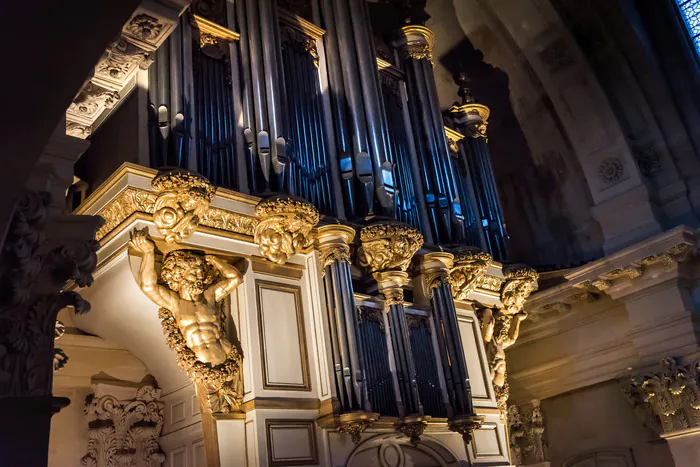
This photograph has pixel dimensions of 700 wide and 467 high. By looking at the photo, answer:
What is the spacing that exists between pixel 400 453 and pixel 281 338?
1.72m

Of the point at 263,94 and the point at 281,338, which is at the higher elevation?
the point at 263,94

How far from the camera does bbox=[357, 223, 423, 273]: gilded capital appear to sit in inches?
281

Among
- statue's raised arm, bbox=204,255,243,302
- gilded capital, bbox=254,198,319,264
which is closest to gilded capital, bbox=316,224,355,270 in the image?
gilded capital, bbox=254,198,319,264

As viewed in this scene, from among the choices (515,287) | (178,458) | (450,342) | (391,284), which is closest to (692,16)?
(515,287)

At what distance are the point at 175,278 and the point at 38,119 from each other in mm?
3462

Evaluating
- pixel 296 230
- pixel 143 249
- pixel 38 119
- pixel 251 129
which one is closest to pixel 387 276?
pixel 296 230

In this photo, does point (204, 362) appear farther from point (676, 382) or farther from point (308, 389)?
point (676, 382)

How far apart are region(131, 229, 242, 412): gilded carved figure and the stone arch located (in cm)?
133

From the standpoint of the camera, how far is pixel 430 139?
9172 mm

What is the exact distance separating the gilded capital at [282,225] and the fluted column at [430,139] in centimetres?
237

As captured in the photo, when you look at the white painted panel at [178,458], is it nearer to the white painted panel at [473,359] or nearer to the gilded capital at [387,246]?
the gilded capital at [387,246]

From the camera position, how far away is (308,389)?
6.28 metres

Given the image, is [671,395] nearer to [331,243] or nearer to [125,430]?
[331,243]

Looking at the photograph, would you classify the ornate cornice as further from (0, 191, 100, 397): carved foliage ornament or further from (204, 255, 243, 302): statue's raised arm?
(204, 255, 243, 302): statue's raised arm
